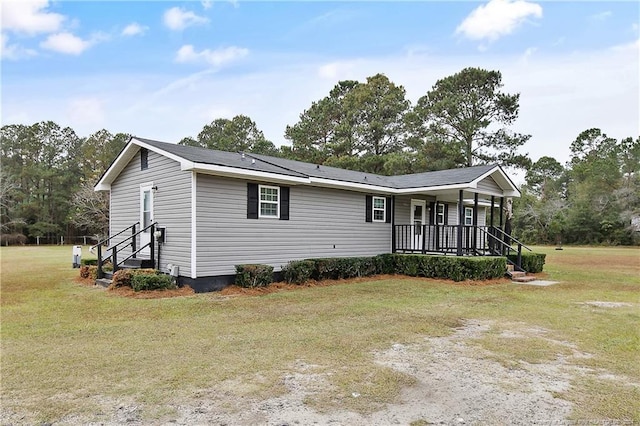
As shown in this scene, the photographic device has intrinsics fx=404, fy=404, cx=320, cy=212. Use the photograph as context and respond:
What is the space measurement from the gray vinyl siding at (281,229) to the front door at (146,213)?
2448mm

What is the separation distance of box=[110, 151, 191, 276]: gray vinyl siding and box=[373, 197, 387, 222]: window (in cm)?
702

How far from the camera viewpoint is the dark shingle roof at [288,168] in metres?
10.3

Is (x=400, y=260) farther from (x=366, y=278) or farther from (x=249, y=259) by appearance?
(x=249, y=259)

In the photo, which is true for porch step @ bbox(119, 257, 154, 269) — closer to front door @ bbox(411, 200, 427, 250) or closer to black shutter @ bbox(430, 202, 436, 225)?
front door @ bbox(411, 200, 427, 250)

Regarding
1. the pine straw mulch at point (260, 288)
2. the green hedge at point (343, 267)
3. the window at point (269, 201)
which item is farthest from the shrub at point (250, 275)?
the green hedge at point (343, 267)

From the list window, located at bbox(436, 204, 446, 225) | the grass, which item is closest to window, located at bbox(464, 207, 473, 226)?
window, located at bbox(436, 204, 446, 225)

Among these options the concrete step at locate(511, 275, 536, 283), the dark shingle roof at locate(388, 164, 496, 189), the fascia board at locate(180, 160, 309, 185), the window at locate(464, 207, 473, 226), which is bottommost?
the concrete step at locate(511, 275, 536, 283)

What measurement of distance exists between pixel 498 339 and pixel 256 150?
121 feet

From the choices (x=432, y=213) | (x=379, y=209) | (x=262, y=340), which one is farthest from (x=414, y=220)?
(x=262, y=340)

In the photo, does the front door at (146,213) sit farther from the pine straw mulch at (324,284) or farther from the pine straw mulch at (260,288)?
the pine straw mulch at (324,284)

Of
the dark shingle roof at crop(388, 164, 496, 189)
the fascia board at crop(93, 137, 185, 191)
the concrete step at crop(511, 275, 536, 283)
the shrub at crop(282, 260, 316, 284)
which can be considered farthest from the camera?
the dark shingle roof at crop(388, 164, 496, 189)

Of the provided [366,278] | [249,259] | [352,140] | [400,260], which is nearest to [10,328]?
[249,259]

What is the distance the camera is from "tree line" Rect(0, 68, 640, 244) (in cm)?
2994

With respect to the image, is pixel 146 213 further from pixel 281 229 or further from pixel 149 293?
pixel 281 229
